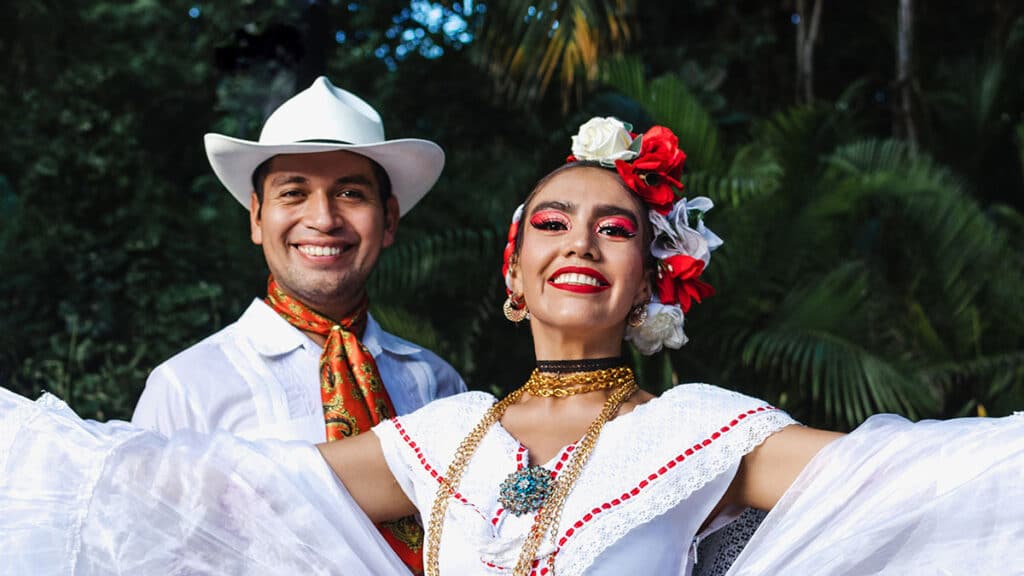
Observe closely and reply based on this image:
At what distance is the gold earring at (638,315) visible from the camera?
270cm

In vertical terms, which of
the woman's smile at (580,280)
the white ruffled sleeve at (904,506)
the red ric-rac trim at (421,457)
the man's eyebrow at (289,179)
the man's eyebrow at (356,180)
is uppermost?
the man's eyebrow at (289,179)

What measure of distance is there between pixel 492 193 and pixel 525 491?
16.0ft

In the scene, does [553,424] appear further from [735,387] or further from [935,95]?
[935,95]

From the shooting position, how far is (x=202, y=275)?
793cm

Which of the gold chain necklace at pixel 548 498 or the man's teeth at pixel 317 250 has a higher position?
the man's teeth at pixel 317 250

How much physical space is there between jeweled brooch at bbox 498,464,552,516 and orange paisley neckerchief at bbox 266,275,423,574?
2.38ft

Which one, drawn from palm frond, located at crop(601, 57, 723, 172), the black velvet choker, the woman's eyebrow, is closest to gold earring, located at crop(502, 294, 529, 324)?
the black velvet choker

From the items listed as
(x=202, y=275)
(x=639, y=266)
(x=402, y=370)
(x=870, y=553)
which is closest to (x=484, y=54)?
(x=202, y=275)

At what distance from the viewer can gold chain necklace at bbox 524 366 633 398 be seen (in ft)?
8.58

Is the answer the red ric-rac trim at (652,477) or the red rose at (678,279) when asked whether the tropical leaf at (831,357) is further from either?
the red ric-rac trim at (652,477)

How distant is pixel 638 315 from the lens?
8.86ft

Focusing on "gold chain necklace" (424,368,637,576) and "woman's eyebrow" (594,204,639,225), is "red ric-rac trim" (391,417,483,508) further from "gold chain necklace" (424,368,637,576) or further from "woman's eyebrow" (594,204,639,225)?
"woman's eyebrow" (594,204,639,225)

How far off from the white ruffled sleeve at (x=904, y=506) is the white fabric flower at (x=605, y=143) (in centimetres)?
82

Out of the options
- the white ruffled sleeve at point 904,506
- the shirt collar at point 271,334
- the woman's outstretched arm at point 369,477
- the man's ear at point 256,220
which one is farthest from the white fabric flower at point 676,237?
the man's ear at point 256,220
